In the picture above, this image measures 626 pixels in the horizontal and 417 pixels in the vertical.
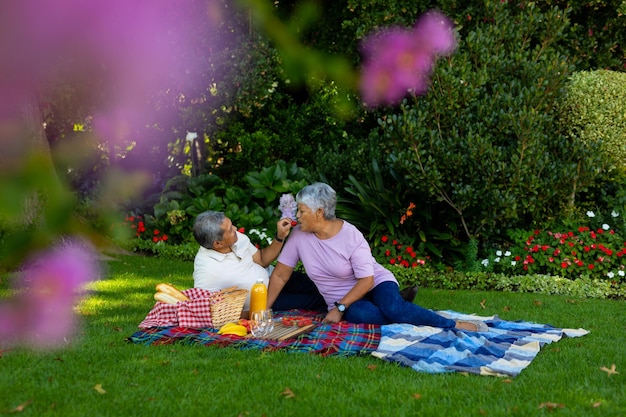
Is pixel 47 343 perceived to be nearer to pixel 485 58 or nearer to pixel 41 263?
pixel 41 263

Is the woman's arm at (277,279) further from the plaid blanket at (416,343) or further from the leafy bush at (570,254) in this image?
the leafy bush at (570,254)

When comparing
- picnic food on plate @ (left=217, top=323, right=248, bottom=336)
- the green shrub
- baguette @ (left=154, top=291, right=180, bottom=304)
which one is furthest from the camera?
the green shrub

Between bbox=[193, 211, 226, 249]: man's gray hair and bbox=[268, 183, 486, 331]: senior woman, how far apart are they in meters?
0.51

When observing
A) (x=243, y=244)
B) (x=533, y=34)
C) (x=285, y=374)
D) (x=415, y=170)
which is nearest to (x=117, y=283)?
(x=243, y=244)

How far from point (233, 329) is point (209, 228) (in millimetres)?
751

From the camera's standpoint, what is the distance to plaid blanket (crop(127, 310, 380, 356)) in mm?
4566

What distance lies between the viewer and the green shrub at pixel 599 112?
7906mm

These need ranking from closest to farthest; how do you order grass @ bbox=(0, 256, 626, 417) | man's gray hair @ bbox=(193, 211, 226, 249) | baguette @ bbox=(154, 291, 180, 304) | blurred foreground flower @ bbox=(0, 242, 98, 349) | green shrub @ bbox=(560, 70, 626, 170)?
blurred foreground flower @ bbox=(0, 242, 98, 349) < grass @ bbox=(0, 256, 626, 417) < baguette @ bbox=(154, 291, 180, 304) < man's gray hair @ bbox=(193, 211, 226, 249) < green shrub @ bbox=(560, 70, 626, 170)

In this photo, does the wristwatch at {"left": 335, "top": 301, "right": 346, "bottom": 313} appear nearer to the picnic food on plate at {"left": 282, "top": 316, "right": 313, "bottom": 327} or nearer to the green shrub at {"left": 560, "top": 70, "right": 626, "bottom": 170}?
the picnic food on plate at {"left": 282, "top": 316, "right": 313, "bottom": 327}

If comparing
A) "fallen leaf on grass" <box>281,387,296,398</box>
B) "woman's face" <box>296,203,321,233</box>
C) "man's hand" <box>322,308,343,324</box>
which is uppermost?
"woman's face" <box>296,203,321,233</box>

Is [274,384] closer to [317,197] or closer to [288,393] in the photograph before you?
[288,393]

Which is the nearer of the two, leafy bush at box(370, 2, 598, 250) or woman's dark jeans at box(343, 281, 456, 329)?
woman's dark jeans at box(343, 281, 456, 329)

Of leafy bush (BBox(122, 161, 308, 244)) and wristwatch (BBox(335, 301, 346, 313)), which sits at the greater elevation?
leafy bush (BBox(122, 161, 308, 244))

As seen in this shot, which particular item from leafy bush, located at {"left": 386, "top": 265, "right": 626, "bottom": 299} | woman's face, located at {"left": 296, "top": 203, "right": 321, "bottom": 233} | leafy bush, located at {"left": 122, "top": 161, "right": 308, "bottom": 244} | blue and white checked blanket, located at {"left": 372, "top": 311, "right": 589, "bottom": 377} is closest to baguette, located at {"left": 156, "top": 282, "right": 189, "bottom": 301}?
woman's face, located at {"left": 296, "top": 203, "right": 321, "bottom": 233}
